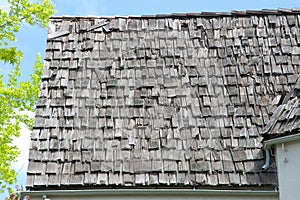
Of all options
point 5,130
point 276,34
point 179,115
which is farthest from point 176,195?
point 5,130

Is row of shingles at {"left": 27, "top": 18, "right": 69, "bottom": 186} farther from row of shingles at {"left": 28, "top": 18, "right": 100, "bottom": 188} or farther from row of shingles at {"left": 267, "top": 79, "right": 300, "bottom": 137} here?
row of shingles at {"left": 267, "top": 79, "right": 300, "bottom": 137}

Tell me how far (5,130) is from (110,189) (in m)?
7.30

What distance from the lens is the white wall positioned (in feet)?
23.2

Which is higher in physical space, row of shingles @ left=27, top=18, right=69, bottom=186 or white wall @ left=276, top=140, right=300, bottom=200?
row of shingles @ left=27, top=18, right=69, bottom=186

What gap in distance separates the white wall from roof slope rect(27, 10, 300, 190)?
0.35m

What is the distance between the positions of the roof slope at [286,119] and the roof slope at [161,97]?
0.53 m

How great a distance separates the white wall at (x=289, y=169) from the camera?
7.07 metres

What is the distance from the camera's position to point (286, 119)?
757 centimetres

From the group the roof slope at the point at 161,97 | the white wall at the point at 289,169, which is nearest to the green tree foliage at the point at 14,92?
the roof slope at the point at 161,97

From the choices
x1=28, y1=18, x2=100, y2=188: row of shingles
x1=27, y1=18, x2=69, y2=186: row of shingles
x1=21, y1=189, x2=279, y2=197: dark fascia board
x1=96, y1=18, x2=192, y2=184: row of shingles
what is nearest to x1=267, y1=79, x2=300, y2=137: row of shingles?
x1=21, y1=189, x2=279, y2=197: dark fascia board

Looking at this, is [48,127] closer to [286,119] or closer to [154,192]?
[154,192]

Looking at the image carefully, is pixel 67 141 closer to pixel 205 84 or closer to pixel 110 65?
pixel 110 65

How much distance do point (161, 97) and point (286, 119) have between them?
8.16 ft

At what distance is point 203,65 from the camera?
9.69 m
